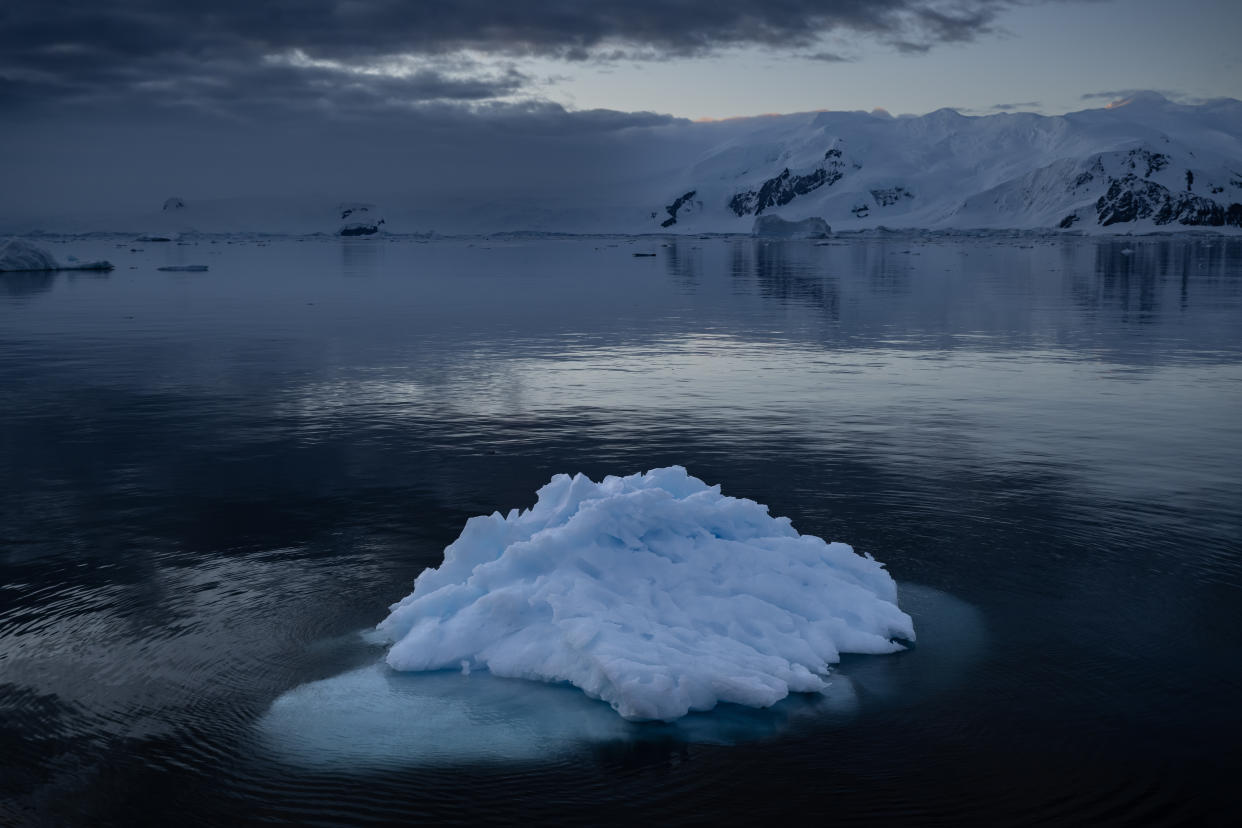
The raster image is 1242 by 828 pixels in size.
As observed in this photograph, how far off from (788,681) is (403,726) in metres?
3.66

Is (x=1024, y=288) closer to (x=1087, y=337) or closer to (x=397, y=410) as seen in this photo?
(x=1087, y=337)

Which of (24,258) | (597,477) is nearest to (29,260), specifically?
(24,258)

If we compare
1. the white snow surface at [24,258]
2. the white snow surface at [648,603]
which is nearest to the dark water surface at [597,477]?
the white snow surface at [648,603]

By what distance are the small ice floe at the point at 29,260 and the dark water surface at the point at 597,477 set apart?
51675 mm

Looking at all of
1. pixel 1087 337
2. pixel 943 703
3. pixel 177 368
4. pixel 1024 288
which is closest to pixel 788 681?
pixel 943 703

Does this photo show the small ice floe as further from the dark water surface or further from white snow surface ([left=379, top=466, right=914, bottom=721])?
white snow surface ([left=379, top=466, right=914, bottom=721])

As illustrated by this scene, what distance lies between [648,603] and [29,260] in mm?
83399

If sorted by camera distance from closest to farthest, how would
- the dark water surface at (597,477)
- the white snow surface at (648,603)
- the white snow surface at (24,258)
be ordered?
1. the dark water surface at (597,477)
2. the white snow surface at (648,603)
3. the white snow surface at (24,258)

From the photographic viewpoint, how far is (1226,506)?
16.0 meters

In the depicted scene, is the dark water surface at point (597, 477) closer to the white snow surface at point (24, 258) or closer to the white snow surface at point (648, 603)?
the white snow surface at point (648, 603)

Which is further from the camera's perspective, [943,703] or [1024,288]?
[1024,288]

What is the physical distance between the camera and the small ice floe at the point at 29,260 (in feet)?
258

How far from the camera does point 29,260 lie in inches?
3157

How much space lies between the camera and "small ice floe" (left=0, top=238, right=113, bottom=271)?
78500 millimetres
